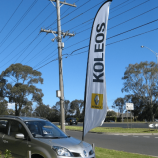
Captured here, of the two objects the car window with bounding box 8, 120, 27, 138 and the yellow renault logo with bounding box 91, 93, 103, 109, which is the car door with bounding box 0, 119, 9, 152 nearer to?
the car window with bounding box 8, 120, 27, 138

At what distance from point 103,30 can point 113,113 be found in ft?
421

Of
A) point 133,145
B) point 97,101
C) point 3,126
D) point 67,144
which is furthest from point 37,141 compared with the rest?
point 133,145

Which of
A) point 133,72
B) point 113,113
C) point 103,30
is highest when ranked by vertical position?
point 133,72

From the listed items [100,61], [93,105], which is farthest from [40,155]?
[100,61]

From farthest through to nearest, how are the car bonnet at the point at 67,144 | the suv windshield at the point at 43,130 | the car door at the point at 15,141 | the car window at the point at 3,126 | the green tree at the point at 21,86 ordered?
the green tree at the point at 21,86, the car window at the point at 3,126, the suv windshield at the point at 43,130, the car door at the point at 15,141, the car bonnet at the point at 67,144

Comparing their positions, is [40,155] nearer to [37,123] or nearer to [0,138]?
[37,123]

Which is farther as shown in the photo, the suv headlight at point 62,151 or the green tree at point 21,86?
the green tree at point 21,86

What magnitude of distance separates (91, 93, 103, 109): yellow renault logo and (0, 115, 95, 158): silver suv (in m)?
1.70

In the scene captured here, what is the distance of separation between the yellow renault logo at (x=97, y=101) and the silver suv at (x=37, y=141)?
1.70m

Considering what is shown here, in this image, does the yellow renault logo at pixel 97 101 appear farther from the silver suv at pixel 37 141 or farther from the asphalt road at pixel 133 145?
the asphalt road at pixel 133 145

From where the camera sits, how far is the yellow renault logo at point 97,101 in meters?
7.56

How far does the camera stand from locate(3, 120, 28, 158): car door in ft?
18.1

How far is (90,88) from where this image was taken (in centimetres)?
784

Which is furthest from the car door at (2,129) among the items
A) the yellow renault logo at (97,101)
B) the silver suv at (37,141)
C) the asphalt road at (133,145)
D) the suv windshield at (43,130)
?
the asphalt road at (133,145)
